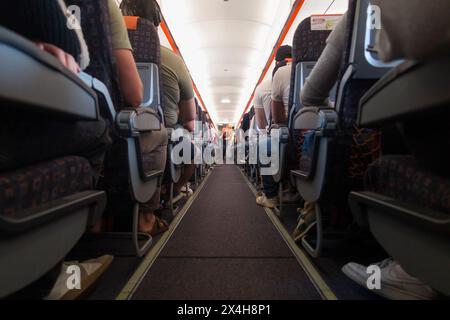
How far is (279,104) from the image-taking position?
8.07 feet

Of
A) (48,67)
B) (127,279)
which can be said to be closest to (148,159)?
(127,279)

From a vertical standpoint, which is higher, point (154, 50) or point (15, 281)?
point (154, 50)

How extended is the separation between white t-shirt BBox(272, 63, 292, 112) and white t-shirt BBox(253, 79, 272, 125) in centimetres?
64

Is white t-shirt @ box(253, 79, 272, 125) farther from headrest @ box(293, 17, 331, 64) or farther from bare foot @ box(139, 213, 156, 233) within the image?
bare foot @ box(139, 213, 156, 233)

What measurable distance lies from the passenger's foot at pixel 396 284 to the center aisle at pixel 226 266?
0.22 meters

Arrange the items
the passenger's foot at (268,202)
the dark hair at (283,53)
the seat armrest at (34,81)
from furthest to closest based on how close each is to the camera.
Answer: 1. the dark hair at (283,53)
2. the passenger's foot at (268,202)
3. the seat armrest at (34,81)

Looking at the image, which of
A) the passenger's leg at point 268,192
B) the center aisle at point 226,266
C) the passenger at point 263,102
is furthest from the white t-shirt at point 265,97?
the center aisle at point 226,266

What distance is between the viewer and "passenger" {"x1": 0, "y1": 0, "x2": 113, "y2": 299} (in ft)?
1.90

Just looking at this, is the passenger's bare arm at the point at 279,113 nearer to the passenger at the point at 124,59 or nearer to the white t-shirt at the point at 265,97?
the white t-shirt at the point at 265,97

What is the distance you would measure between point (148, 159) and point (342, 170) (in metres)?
1.05

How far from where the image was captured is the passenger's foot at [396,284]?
87cm
